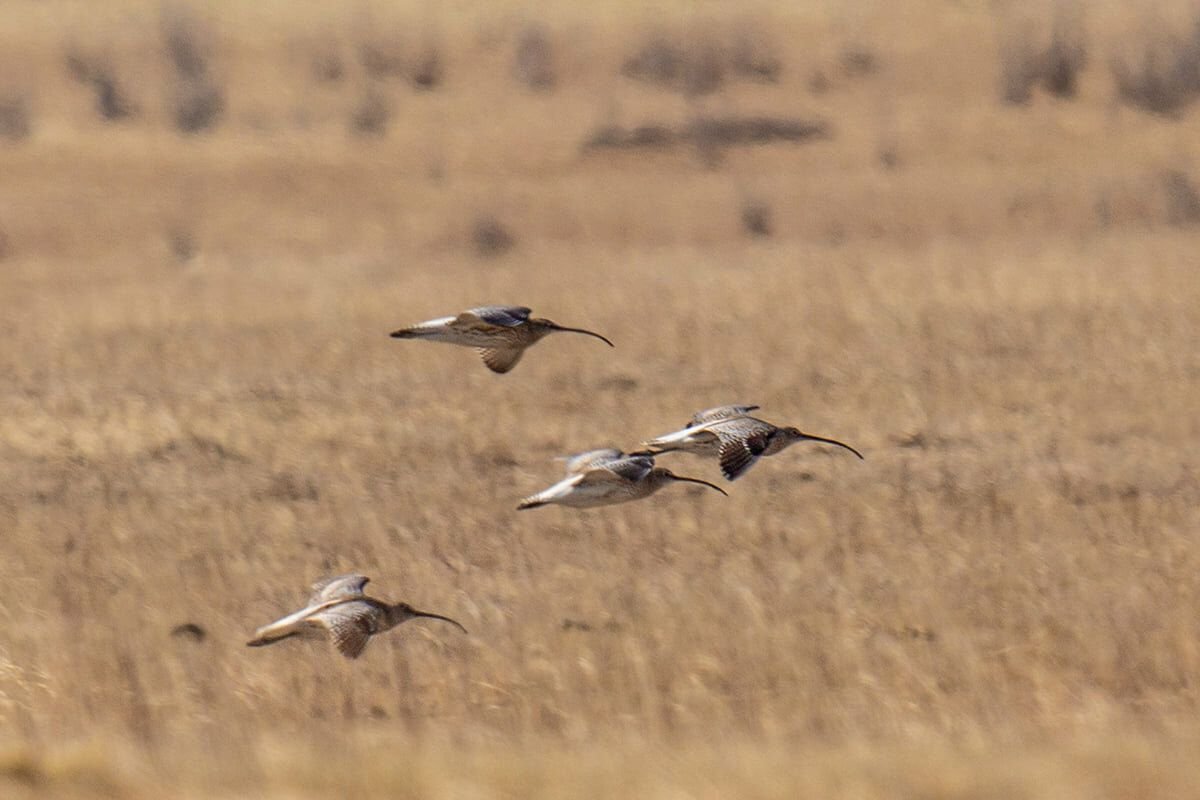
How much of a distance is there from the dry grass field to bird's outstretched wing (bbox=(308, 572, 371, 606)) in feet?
1.32

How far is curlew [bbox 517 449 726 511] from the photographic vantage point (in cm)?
656

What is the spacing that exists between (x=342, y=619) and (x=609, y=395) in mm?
7094

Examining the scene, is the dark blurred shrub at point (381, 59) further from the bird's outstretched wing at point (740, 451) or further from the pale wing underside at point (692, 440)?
the bird's outstretched wing at point (740, 451)

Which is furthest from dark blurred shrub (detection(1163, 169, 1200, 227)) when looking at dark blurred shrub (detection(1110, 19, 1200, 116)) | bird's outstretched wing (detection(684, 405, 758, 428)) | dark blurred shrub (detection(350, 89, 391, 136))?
bird's outstretched wing (detection(684, 405, 758, 428))

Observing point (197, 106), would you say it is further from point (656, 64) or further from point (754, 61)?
point (754, 61)

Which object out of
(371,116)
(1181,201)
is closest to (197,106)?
(371,116)

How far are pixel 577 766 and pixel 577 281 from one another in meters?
11.8

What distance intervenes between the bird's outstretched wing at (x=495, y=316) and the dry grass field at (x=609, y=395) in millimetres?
1187

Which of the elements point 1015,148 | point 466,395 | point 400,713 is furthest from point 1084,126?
point 400,713

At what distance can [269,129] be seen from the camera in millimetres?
25688

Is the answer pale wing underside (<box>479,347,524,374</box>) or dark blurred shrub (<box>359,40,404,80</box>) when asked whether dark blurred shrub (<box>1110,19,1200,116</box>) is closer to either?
dark blurred shrub (<box>359,40,404,80</box>)

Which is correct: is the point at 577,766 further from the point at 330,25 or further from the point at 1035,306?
the point at 330,25

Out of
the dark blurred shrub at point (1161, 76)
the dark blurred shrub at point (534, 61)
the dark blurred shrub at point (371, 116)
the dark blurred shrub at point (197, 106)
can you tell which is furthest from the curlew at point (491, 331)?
the dark blurred shrub at point (534, 61)

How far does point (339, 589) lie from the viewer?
6.80 meters
